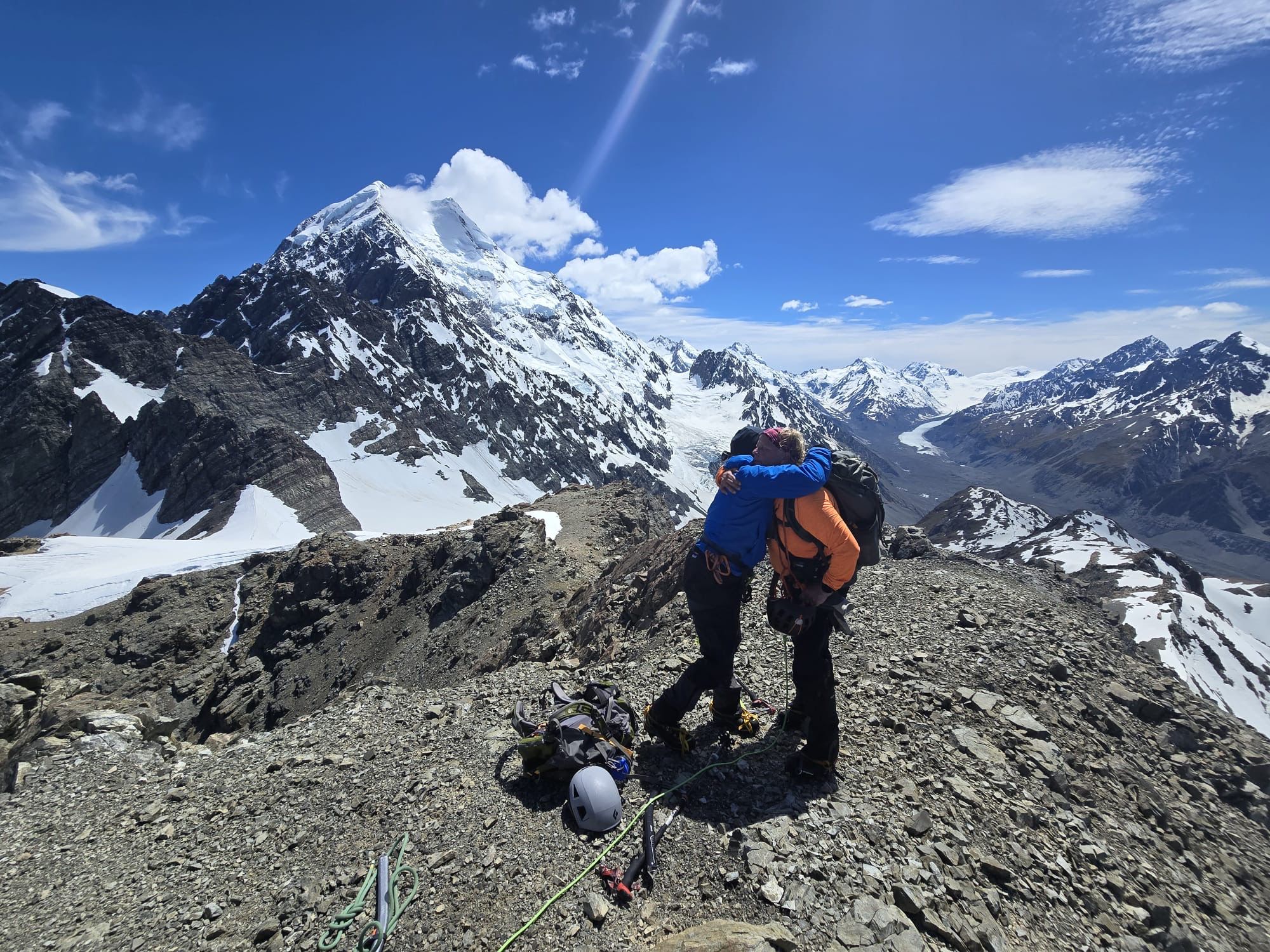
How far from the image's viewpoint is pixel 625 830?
6480mm

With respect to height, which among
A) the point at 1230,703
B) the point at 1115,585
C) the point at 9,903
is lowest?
the point at 1230,703

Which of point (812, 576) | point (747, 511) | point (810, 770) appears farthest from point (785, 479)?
point (810, 770)

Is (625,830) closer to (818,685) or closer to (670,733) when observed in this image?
(670,733)

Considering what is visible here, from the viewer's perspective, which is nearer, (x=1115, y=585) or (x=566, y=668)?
(x=566, y=668)

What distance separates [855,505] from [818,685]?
234 centimetres

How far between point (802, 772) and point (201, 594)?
46651 millimetres

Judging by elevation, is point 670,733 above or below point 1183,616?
above

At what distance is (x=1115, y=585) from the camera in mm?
83438

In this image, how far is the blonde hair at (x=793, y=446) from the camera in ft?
24.1

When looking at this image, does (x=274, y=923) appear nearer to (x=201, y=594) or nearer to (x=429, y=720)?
(x=429, y=720)

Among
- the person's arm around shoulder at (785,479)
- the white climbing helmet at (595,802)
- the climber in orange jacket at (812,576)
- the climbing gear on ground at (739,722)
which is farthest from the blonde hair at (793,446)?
the white climbing helmet at (595,802)

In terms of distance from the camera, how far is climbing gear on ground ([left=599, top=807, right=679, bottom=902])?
5750mm

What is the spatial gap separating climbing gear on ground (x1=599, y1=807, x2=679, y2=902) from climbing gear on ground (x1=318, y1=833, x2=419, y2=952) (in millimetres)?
2019

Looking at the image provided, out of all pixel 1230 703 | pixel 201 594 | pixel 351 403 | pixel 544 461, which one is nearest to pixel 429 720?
pixel 201 594
